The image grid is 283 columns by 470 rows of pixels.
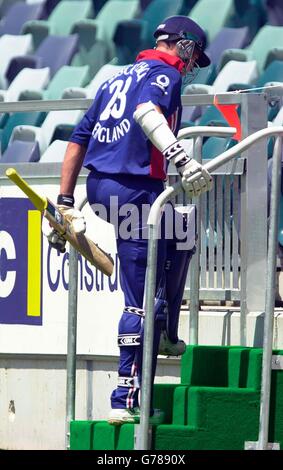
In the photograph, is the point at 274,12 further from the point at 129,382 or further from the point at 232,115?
the point at 129,382

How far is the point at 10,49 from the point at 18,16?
2.28ft

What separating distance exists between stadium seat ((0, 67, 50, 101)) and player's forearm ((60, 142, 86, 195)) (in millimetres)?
6272

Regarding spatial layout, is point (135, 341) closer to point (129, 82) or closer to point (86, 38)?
point (129, 82)

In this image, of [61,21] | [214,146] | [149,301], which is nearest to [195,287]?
[149,301]

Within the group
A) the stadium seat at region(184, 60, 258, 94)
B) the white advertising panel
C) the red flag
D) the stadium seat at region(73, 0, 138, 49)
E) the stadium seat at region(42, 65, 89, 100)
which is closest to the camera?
the red flag

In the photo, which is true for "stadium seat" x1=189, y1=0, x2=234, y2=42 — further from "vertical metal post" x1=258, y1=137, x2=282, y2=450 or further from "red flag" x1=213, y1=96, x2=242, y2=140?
"vertical metal post" x1=258, y1=137, x2=282, y2=450

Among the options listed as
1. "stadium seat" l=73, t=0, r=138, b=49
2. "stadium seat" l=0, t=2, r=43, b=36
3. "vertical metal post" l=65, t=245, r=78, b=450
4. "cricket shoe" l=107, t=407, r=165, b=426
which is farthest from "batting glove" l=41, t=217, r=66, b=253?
"stadium seat" l=0, t=2, r=43, b=36

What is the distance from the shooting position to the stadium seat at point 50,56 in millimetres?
12094

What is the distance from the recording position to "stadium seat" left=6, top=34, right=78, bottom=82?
12.1m

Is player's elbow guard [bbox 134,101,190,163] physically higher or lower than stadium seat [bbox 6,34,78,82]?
lower

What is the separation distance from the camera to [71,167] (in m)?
5.65

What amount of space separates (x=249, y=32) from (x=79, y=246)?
5.83 m
